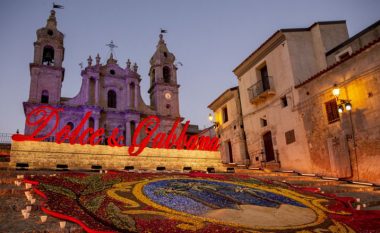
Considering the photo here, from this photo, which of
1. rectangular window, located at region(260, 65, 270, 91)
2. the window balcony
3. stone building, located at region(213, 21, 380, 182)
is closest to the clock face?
stone building, located at region(213, 21, 380, 182)

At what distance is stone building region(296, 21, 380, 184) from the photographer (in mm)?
14398

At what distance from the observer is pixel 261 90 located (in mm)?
23078

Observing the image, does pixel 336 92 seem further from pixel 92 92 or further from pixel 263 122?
pixel 92 92

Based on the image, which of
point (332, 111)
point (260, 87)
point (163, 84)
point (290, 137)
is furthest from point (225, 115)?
point (163, 84)

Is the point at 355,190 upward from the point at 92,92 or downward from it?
downward

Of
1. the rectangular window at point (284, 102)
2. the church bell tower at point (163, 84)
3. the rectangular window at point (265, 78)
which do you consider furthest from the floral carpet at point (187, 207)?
the church bell tower at point (163, 84)

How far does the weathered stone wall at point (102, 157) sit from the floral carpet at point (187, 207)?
5.14 m

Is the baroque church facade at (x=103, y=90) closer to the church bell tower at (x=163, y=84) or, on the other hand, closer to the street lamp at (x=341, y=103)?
the church bell tower at (x=163, y=84)

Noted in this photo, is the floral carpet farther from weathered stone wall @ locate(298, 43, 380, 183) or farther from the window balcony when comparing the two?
the window balcony

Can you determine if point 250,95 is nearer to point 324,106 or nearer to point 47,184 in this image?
point 324,106

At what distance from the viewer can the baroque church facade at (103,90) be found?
35281 millimetres

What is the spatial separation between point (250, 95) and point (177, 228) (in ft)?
63.6

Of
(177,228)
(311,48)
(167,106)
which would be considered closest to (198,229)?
(177,228)

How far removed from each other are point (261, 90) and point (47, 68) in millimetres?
26772
